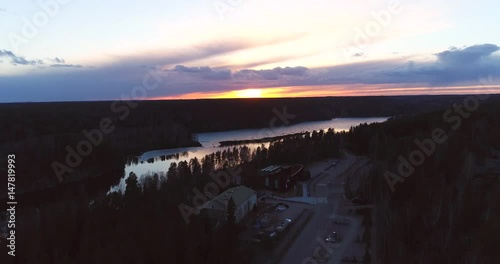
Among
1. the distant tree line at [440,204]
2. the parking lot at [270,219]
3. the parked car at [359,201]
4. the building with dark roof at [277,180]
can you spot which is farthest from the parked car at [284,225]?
the building with dark roof at [277,180]

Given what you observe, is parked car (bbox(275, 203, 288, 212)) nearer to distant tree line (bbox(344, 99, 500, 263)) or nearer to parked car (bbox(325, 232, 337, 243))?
parked car (bbox(325, 232, 337, 243))

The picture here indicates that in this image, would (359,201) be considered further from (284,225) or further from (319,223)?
(284,225)

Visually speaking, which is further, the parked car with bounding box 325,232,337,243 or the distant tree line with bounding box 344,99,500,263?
the parked car with bounding box 325,232,337,243

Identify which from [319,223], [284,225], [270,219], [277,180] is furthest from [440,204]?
[277,180]

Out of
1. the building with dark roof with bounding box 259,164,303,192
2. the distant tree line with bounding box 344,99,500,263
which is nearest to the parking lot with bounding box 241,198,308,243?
the building with dark roof with bounding box 259,164,303,192

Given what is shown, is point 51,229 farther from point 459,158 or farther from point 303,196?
point 459,158

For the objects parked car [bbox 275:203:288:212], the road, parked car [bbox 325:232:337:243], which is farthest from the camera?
parked car [bbox 275:203:288:212]

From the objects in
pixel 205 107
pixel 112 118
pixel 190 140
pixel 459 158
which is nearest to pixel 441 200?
pixel 459 158

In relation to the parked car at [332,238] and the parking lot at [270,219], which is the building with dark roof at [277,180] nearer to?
the parking lot at [270,219]
